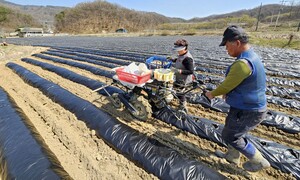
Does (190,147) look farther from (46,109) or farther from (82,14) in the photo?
(82,14)

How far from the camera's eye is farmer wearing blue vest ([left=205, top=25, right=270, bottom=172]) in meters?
1.82

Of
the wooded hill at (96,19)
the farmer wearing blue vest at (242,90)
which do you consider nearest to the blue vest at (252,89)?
the farmer wearing blue vest at (242,90)

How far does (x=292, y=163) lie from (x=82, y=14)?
64981 millimetres

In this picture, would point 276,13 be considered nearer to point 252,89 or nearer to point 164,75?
point 164,75

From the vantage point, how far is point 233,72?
1832 millimetres

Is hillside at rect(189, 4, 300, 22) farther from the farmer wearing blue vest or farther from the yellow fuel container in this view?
the farmer wearing blue vest

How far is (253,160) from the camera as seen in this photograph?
7.27ft

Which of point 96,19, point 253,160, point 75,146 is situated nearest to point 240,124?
point 253,160

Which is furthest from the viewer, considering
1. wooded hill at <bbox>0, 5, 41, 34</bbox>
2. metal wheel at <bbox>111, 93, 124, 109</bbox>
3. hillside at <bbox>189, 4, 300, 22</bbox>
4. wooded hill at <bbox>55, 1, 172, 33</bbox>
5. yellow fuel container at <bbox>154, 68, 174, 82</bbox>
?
wooded hill at <bbox>0, 5, 41, 34</bbox>

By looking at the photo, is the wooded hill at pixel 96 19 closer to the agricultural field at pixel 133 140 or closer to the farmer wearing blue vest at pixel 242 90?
the agricultural field at pixel 133 140

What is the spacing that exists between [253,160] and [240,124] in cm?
54

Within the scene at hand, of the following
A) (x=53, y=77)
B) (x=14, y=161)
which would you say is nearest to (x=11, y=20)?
(x=53, y=77)

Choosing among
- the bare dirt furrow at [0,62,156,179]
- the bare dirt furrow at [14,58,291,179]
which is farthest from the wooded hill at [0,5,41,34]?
the bare dirt furrow at [14,58,291,179]

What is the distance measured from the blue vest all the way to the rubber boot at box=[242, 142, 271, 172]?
53 centimetres
